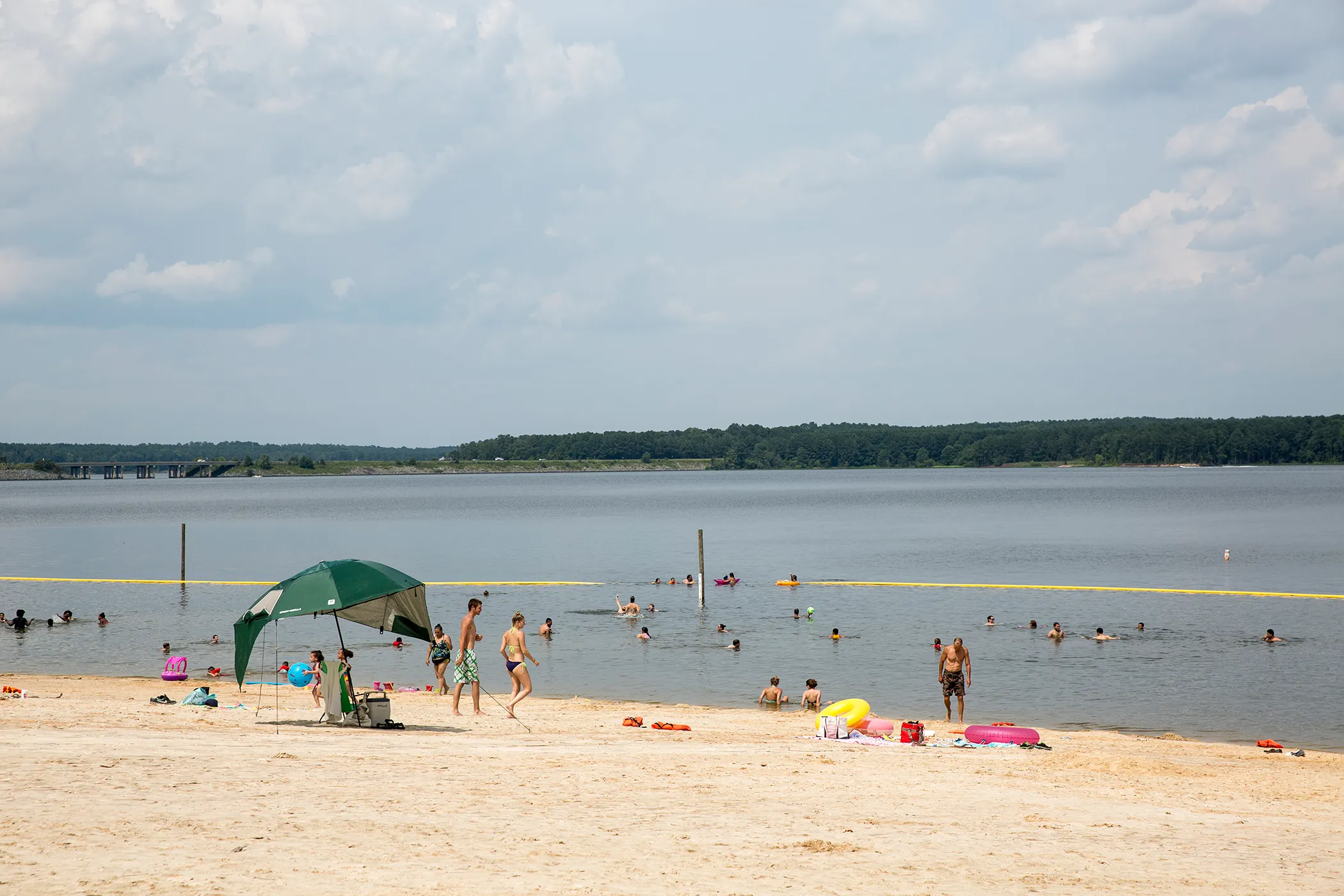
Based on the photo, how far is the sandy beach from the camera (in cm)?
1044

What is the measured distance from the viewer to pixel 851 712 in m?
22.5

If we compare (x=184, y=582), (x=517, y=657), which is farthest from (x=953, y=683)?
(x=184, y=582)

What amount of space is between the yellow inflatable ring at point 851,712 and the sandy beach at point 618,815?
2310 mm

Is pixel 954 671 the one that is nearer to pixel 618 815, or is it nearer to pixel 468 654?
pixel 468 654

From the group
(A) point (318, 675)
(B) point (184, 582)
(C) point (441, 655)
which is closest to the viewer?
(A) point (318, 675)

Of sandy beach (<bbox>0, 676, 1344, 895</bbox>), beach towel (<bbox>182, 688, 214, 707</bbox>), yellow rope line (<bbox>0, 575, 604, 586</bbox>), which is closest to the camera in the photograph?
sandy beach (<bbox>0, 676, 1344, 895</bbox>)

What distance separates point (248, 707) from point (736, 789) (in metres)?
12.9

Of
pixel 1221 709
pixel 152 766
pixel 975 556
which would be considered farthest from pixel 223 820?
pixel 975 556

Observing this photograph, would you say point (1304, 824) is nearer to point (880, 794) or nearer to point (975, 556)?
point (880, 794)

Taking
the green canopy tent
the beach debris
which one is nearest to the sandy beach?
the beach debris

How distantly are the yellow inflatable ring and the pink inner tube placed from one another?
6.87 ft

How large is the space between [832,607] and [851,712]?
26211 millimetres

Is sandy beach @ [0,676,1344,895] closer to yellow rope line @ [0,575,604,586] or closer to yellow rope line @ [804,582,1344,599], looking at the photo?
yellow rope line @ [804,582,1344,599]

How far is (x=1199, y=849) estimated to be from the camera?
1223cm
